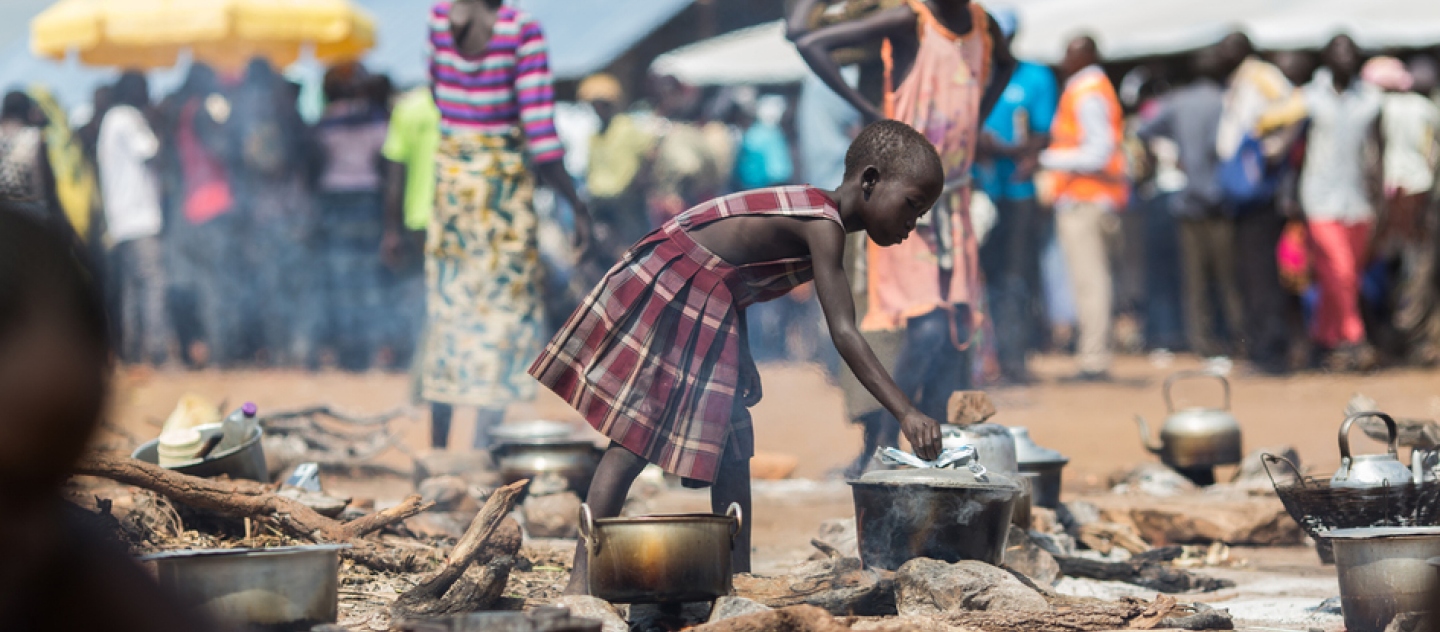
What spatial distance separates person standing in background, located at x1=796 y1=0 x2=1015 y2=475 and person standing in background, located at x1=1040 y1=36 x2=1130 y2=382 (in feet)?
15.4

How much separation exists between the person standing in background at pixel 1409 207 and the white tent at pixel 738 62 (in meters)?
5.87

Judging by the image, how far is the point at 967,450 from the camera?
4129 mm

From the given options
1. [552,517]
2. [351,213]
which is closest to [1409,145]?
[552,517]

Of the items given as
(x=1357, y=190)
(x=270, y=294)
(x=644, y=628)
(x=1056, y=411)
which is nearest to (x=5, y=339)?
(x=644, y=628)

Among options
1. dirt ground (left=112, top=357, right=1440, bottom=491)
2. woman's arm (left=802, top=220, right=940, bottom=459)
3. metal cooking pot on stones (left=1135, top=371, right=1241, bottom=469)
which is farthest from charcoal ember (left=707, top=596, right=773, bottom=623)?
dirt ground (left=112, top=357, right=1440, bottom=491)

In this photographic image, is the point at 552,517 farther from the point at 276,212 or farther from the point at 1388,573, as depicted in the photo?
the point at 276,212

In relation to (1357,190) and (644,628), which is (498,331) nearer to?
(644,628)

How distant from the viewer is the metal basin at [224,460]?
5.06 m

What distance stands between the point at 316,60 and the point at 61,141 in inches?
140

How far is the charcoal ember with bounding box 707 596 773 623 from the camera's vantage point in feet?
11.8

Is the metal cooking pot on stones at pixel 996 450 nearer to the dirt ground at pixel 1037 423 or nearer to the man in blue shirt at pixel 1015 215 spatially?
the dirt ground at pixel 1037 423

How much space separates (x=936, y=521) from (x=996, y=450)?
80cm

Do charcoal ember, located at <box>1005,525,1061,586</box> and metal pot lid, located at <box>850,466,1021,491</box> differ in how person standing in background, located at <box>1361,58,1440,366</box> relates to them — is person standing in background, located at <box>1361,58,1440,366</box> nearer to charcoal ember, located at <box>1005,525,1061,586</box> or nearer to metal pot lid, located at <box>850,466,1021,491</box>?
charcoal ember, located at <box>1005,525,1061,586</box>

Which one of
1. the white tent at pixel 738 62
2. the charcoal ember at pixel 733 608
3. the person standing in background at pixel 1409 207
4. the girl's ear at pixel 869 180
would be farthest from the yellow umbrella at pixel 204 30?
the charcoal ember at pixel 733 608
